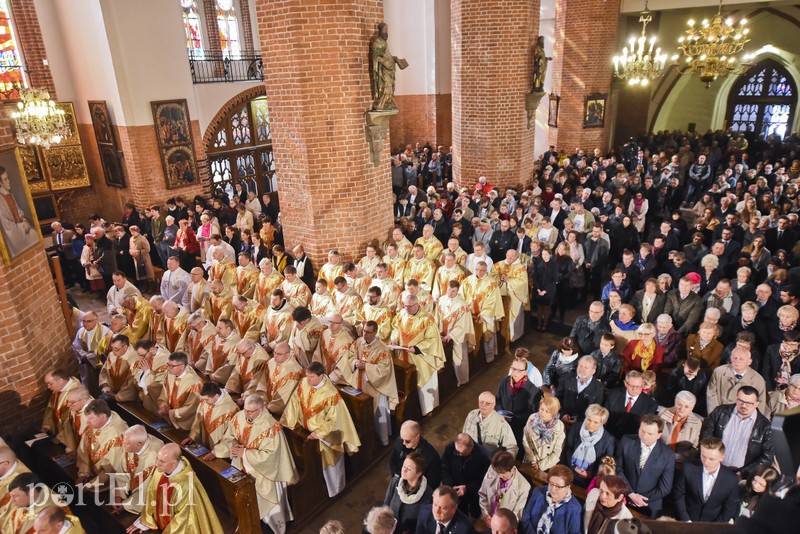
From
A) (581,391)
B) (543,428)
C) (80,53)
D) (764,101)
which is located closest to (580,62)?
(764,101)

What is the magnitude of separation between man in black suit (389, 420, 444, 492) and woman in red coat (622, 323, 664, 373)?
292 centimetres

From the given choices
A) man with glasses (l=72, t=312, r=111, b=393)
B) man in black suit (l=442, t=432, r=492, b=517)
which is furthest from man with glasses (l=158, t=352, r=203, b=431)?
man in black suit (l=442, t=432, r=492, b=517)

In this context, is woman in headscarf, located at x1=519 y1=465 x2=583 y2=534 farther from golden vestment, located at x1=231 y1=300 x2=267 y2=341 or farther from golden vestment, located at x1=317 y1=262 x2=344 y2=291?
golden vestment, located at x1=317 y1=262 x2=344 y2=291

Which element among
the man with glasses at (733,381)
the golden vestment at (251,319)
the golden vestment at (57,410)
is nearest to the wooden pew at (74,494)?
the golden vestment at (57,410)

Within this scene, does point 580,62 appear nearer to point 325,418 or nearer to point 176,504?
point 325,418

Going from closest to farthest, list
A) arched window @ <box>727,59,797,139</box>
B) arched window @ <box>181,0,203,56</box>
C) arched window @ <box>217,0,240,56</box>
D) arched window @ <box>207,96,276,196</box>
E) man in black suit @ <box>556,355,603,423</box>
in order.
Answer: man in black suit @ <box>556,355,603,423</box> < arched window @ <box>207,96,276,196</box> < arched window @ <box>181,0,203,56</box> < arched window @ <box>217,0,240,56</box> < arched window @ <box>727,59,797,139</box>

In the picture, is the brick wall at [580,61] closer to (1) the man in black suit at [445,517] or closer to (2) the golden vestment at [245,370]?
(2) the golden vestment at [245,370]

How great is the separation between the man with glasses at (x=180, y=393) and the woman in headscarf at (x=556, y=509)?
3.65 metres

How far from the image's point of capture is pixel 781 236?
961cm

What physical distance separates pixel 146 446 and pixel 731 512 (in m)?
4.97

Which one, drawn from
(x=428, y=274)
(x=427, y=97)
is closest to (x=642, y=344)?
(x=428, y=274)

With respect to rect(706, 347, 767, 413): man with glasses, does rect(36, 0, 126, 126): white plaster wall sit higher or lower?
higher

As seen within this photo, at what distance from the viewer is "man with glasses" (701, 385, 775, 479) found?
15.8ft

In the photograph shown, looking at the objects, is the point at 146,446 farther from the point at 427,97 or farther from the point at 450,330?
the point at 427,97
